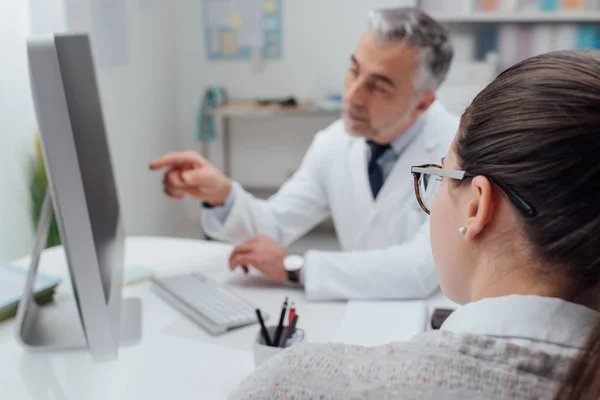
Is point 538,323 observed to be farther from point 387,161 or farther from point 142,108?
point 142,108

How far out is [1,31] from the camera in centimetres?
192

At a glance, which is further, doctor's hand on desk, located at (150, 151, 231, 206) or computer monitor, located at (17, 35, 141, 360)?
doctor's hand on desk, located at (150, 151, 231, 206)

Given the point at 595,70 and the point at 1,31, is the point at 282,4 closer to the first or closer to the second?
the point at 1,31

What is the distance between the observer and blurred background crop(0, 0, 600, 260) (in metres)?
2.87

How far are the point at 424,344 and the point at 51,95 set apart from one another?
1.97ft

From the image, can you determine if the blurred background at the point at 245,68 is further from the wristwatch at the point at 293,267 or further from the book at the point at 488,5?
the wristwatch at the point at 293,267

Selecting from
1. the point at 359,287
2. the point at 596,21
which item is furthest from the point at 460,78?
the point at 359,287

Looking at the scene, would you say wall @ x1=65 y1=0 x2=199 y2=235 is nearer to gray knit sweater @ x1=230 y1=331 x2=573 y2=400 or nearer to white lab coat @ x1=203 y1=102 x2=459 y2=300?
white lab coat @ x1=203 y1=102 x2=459 y2=300

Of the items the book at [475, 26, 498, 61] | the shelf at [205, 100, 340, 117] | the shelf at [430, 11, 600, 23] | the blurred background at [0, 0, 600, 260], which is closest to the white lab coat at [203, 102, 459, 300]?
the blurred background at [0, 0, 600, 260]

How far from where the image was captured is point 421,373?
0.54 metres

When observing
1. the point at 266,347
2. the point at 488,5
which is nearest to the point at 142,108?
the point at 488,5

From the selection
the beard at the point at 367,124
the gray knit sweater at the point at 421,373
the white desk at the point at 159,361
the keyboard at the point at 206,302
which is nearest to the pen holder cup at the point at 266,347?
the white desk at the point at 159,361

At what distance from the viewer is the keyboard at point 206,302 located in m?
1.17

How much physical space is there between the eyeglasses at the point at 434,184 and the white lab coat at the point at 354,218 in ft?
1.91
